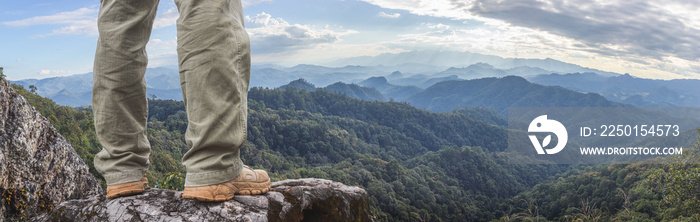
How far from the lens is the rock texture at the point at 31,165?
2811 millimetres

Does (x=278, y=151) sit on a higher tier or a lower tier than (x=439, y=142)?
higher

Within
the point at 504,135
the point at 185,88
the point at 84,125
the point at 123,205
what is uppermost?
the point at 185,88

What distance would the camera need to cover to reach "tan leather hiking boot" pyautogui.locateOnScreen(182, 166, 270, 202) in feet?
7.34

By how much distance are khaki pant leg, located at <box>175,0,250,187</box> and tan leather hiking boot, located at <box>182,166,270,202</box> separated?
0.07 metres

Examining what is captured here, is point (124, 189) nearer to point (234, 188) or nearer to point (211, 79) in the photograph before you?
point (234, 188)

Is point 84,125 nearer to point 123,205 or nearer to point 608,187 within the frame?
point 123,205

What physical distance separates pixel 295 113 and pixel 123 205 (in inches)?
3451

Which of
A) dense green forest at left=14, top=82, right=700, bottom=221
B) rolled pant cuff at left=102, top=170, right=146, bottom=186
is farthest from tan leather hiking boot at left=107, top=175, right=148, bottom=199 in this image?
dense green forest at left=14, top=82, right=700, bottom=221

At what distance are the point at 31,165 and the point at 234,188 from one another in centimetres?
192

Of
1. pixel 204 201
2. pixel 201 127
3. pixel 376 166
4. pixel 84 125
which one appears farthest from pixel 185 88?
pixel 376 166

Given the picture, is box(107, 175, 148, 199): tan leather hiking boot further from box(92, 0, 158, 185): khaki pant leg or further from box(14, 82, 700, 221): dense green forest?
box(14, 82, 700, 221): dense green forest

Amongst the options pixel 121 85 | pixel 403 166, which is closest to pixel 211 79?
pixel 121 85

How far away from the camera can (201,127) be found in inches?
82.4

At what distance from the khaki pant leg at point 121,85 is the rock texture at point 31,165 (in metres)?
0.78
